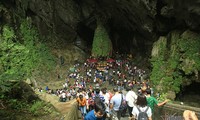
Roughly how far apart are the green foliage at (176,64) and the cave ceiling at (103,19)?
2.34 meters

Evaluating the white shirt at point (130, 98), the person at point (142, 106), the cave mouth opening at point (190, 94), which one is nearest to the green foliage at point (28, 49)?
the cave mouth opening at point (190, 94)

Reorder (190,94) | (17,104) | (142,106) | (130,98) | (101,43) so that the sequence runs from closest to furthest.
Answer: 1. (142,106)
2. (17,104)
3. (130,98)
4. (190,94)
5. (101,43)

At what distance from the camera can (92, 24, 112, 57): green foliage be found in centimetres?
3631

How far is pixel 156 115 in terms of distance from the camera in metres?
8.64

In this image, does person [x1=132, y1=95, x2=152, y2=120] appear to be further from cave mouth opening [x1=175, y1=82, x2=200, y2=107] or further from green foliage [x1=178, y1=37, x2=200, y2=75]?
cave mouth opening [x1=175, y1=82, x2=200, y2=107]

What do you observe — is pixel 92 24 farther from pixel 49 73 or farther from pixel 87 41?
pixel 49 73

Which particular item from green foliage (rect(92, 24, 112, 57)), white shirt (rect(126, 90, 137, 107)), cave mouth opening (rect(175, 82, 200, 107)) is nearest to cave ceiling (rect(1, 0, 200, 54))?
green foliage (rect(92, 24, 112, 57))

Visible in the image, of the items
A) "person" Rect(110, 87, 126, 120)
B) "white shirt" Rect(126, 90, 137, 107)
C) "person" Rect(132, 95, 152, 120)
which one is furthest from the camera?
"white shirt" Rect(126, 90, 137, 107)

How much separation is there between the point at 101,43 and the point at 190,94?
14545 mm

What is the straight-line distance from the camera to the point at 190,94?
24891 mm

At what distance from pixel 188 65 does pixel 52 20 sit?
20.4 meters

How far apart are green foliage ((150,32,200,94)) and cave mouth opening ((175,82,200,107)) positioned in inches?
47.9

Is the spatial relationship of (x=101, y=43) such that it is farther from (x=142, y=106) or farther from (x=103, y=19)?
(x=142, y=106)

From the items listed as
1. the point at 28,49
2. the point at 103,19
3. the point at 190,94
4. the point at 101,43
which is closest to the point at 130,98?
the point at 190,94
